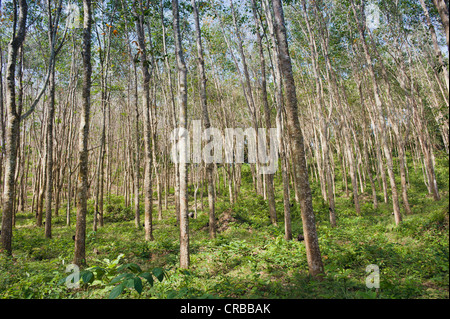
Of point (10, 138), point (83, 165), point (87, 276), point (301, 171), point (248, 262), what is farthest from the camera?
point (10, 138)

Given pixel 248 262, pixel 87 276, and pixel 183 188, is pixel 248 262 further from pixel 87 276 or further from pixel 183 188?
pixel 87 276

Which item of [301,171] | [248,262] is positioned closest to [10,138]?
[248,262]

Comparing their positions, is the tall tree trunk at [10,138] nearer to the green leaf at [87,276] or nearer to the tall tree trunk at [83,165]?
the tall tree trunk at [83,165]

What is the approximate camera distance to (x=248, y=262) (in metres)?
5.62

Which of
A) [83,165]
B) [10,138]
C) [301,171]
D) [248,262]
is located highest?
[10,138]

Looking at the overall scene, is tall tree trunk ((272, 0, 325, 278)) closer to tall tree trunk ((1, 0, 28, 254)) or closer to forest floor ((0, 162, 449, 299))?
forest floor ((0, 162, 449, 299))

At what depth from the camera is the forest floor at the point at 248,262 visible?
3.79m

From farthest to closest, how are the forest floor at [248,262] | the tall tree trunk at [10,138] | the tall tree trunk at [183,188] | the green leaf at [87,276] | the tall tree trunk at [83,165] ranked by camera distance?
1. the tall tree trunk at [10,138]
2. the tall tree trunk at [183,188]
3. the tall tree trunk at [83,165]
4. the forest floor at [248,262]
5. the green leaf at [87,276]

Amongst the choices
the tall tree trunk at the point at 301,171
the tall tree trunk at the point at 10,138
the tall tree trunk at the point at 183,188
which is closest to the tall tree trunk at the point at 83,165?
the tall tree trunk at the point at 10,138

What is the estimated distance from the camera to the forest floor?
12.4ft

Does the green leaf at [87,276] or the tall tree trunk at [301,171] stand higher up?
the tall tree trunk at [301,171]
